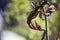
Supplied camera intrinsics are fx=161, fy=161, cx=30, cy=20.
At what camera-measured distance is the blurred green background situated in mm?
1193

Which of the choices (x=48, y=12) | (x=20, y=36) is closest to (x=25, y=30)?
(x=20, y=36)

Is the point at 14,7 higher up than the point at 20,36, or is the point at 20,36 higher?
the point at 14,7

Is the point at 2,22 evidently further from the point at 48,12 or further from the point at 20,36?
the point at 48,12

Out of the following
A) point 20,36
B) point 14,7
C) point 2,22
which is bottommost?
point 20,36

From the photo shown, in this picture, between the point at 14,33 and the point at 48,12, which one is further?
the point at 14,33

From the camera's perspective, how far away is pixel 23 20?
1.24 m

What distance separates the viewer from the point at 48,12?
331 mm

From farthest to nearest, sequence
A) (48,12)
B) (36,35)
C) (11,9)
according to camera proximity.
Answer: (11,9) < (36,35) < (48,12)

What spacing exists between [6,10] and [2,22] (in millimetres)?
102

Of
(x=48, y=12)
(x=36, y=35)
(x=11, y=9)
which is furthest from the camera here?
(x=11, y=9)

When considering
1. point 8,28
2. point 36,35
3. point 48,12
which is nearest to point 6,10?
point 8,28

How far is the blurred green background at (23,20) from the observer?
1193 mm

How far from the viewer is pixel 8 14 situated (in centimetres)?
129

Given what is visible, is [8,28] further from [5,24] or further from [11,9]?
[11,9]
